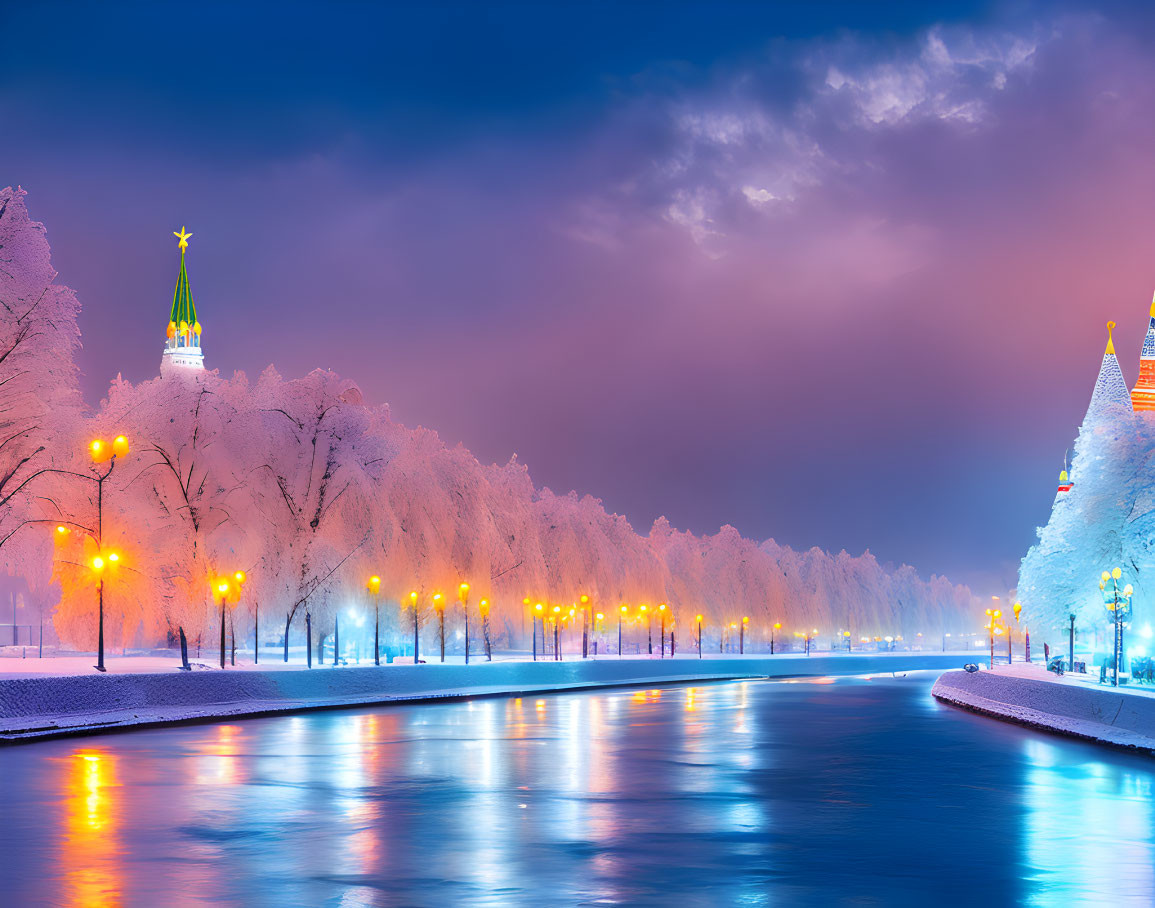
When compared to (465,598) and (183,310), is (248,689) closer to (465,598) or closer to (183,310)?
(465,598)

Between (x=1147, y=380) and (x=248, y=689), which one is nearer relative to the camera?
(x=248, y=689)

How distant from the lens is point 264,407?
2355 inches

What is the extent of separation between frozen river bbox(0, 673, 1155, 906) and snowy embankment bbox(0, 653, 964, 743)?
221cm

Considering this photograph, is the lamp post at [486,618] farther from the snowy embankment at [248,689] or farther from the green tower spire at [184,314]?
the green tower spire at [184,314]

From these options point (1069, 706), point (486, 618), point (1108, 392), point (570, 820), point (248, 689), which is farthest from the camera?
point (486, 618)

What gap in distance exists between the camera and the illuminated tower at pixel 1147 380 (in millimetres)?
68438

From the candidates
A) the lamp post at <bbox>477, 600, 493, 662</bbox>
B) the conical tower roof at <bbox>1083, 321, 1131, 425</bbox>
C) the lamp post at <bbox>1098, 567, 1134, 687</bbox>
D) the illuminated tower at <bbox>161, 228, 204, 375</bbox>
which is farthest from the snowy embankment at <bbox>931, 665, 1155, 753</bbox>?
the illuminated tower at <bbox>161, 228, 204, 375</bbox>

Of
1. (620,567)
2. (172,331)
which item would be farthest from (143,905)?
(172,331)

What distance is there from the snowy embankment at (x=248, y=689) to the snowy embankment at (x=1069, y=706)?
60.8ft

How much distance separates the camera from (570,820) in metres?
16.9

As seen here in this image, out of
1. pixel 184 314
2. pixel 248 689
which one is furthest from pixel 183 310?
pixel 248 689

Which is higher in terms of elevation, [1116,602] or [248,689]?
[1116,602]

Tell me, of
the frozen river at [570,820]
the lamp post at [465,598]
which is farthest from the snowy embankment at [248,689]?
the lamp post at [465,598]

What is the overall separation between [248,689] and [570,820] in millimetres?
26275
